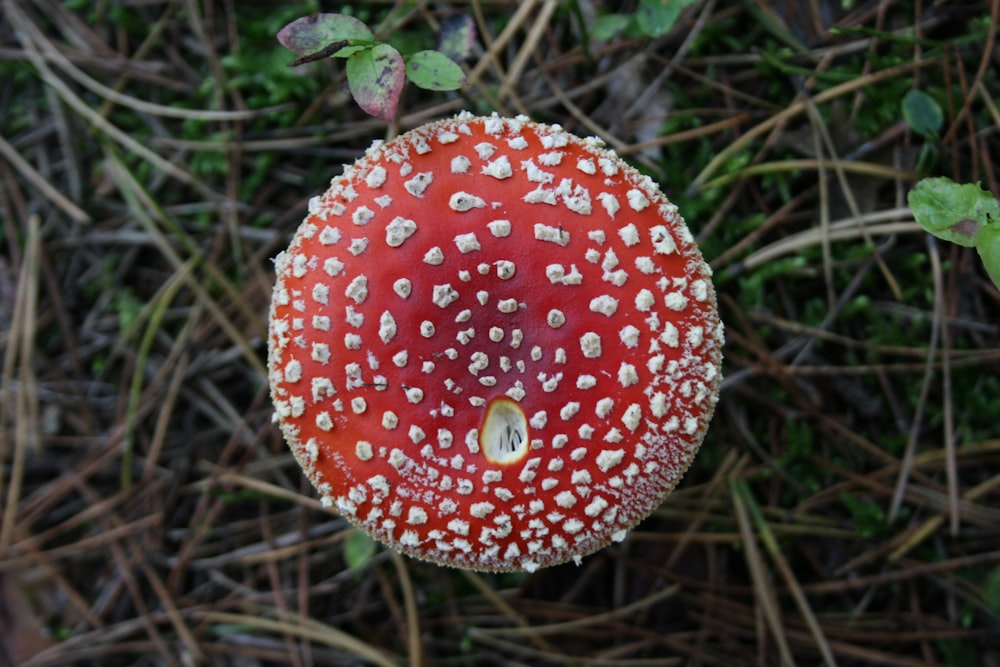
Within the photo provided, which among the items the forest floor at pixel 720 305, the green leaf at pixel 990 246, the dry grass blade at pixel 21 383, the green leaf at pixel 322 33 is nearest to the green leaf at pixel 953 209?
the green leaf at pixel 990 246

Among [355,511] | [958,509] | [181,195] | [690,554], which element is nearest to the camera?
[355,511]

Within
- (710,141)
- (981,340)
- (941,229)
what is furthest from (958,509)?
(710,141)

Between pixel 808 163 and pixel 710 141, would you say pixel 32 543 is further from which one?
pixel 808 163

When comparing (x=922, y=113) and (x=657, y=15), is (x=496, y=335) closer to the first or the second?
(x=657, y=15)

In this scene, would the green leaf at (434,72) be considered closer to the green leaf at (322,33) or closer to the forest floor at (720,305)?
the green leaf at (322,33)

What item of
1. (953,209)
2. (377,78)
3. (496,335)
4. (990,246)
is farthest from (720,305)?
(377,78)
